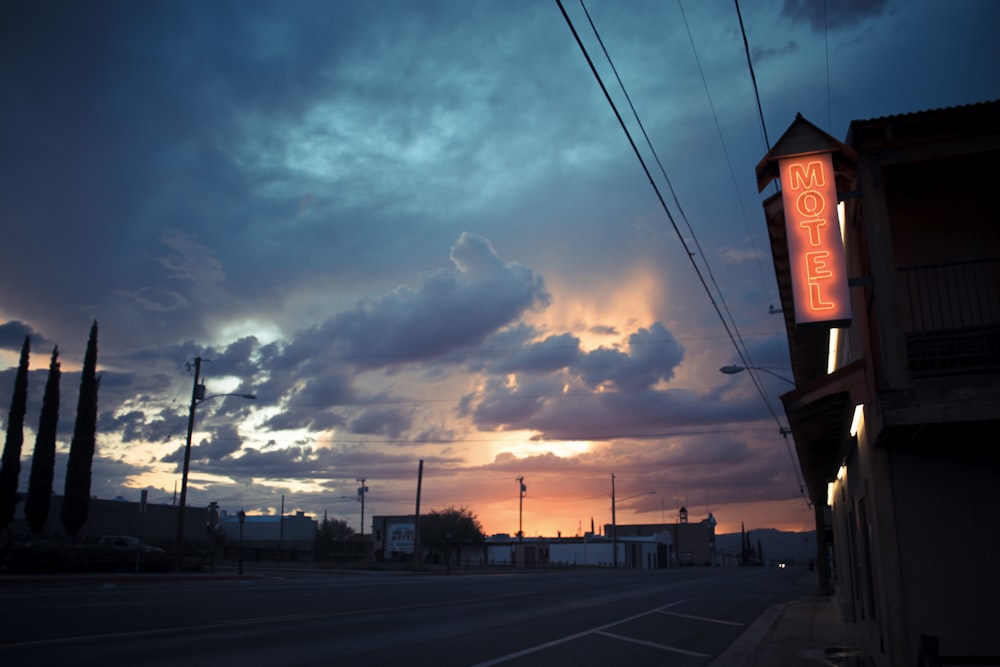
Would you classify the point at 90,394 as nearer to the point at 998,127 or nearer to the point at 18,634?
the point at 18,634

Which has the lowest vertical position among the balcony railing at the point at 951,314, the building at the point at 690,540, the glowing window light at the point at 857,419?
the building at the point at 690,540

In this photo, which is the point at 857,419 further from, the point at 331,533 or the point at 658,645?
the point at 331,533

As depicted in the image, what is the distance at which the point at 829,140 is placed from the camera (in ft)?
33.2

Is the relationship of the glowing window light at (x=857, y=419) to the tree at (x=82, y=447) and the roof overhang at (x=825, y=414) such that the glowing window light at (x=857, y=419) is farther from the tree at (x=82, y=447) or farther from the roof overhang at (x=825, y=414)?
the tree at (x=82, y=447)

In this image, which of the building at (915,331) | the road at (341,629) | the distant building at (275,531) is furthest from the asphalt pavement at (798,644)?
the distant building at (275,531)

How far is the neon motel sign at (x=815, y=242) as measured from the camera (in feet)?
32.9

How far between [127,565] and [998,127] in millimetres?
38102

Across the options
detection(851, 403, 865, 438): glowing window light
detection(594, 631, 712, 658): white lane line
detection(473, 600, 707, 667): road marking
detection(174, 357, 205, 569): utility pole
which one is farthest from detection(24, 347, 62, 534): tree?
detection(851, 403, 865, 438): glowing window light

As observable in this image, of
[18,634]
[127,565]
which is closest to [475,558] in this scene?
[127,565]

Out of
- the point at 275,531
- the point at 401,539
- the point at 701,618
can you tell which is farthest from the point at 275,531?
the point at 701,618

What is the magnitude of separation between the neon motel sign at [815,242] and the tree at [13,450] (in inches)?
1965

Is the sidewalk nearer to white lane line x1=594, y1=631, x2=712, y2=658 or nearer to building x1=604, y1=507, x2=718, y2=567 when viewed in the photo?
white lane line x1=594, y1=631, x2=712, y2=658

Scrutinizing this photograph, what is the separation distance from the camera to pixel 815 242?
10281 millimetres

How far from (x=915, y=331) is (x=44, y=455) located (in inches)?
2030
